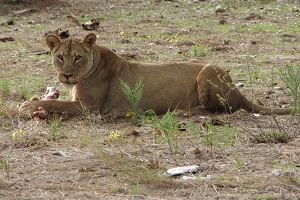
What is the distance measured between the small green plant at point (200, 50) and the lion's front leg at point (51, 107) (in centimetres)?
373

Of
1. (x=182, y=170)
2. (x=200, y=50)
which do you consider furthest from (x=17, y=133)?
(x=200, y=50)

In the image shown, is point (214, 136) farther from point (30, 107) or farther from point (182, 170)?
point (30, 107)

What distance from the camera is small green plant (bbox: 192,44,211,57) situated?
10.4 meters

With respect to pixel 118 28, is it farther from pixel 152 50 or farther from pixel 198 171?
pixel 198 171

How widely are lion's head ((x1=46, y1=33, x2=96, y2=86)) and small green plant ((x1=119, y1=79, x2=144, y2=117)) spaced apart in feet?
1.45

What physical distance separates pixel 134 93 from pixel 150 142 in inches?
37.3

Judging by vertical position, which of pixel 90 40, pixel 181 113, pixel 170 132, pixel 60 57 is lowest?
pixel 181 113

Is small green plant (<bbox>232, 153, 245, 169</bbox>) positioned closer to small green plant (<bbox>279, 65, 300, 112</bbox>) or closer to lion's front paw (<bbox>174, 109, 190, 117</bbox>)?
small green plant (<bbox>279, 65, 300, 112</bbox>)

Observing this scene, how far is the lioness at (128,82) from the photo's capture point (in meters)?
7.04

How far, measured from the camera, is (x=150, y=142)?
5.86 meters

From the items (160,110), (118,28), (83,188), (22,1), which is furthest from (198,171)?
(22,1)

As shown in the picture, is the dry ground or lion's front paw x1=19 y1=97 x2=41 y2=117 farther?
lion's front paw x1=19 y1=97 x2=41 y2=117

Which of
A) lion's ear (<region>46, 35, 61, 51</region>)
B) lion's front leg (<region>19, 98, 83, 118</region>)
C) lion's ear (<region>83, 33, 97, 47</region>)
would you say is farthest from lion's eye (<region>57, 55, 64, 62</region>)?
lion's front leg (<region>19, 98, 83, 118</region>)

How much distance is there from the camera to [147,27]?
44.3 feet
